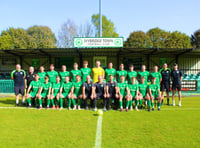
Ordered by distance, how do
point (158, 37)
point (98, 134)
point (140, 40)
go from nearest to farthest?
point (98, 134) < point (158, 37) < point (140, 40)

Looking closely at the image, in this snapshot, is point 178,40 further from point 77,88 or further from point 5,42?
point 5,42

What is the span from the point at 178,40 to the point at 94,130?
119ft

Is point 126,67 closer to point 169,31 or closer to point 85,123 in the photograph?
point 85,123

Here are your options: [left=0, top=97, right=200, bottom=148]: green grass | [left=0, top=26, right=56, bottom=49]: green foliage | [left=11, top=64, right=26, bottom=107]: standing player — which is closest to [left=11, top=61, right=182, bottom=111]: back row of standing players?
[left=11, top=64, right=26, bottom=107]: standing player

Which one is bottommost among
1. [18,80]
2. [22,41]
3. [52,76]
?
[18,80]

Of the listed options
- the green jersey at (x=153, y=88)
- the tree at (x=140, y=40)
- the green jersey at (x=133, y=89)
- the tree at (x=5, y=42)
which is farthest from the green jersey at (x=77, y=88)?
the tree at (x=140, y=40)

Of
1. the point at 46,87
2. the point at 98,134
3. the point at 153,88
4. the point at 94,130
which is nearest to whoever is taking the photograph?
the point at 98,134

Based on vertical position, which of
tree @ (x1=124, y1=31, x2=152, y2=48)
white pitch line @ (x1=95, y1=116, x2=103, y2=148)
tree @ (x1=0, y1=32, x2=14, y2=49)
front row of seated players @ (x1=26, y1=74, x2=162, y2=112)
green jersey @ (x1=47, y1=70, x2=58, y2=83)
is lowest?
white pitch line @ (x1=95, y1=116, x2=103, y2=148)

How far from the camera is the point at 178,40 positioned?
34906 mm

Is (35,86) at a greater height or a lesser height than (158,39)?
lesser

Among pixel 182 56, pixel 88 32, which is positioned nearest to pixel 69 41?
pixel 88 32

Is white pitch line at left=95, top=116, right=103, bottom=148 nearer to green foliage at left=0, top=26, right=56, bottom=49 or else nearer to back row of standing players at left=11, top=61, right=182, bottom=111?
back row of standing players at left=11, top=61, right=182, bottom=111

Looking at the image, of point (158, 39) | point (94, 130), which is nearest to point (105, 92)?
point (94, 130)

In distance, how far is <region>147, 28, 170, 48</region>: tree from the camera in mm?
36750
